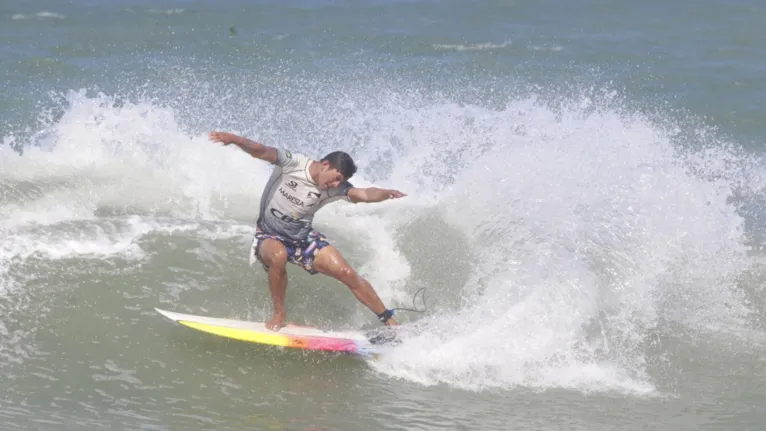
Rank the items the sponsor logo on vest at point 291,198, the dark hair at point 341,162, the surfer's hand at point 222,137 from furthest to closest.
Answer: the sponsor logo on vest at point 291,198 → the dark hair at point 341,162 → the surfer's hand at point 222,137

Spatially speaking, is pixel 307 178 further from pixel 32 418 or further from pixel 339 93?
pixel 339 93

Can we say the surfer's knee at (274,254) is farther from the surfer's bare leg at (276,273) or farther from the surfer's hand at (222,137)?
the surfer's hand at (222,137)

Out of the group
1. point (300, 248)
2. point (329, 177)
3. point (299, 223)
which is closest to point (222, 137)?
point (329, 177)

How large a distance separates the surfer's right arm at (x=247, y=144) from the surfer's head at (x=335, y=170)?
420 mm

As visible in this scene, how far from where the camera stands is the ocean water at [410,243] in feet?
23.5

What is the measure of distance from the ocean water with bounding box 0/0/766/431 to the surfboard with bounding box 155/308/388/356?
0.12 meters

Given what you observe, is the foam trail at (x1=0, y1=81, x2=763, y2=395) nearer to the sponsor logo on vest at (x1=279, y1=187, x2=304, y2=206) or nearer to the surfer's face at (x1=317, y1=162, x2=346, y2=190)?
the sponsor logo on vest at (x1=279, y1=187, x2=304, y2=206)

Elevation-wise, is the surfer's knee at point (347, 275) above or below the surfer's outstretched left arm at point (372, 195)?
below

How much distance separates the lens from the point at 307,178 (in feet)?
25.3

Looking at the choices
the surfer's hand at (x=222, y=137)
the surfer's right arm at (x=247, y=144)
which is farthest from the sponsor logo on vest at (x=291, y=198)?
the surfer's hand at (x=222, y=137)

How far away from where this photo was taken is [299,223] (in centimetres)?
783

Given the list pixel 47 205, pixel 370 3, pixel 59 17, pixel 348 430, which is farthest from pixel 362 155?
pixel 59 17

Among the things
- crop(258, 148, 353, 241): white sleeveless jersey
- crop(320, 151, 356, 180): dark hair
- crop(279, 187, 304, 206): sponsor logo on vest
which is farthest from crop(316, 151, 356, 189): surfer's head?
crop(279, 187, 304, 206): sponsor logo on vest

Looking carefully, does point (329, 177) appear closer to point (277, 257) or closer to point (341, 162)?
point (341, 162)
